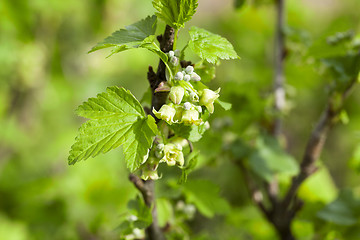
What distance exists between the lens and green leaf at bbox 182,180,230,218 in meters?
1.05

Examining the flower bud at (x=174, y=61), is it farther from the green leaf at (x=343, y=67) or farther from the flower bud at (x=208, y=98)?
the green leaf at (x=343, y=67)

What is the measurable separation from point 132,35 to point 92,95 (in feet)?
6.22

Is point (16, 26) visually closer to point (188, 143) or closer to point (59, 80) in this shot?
point (59, 80)

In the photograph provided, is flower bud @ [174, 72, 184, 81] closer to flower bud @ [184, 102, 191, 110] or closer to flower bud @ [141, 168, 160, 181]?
flower bud @ [184, 102, 191, 110]

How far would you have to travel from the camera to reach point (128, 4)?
A: 2652 millimetres

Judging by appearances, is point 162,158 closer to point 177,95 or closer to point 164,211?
point 177,95

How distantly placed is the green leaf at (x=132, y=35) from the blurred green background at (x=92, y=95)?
0.49m

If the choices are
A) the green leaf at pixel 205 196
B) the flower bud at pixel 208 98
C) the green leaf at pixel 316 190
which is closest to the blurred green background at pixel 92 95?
the green leaf at pixel 316 190

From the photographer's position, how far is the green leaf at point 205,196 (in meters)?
1.05

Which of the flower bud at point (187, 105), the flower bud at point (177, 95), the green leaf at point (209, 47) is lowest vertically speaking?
the flower bud at point (187, 105)

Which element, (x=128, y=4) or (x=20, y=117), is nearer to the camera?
(x=20, y=117)

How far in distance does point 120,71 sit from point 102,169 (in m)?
1.12

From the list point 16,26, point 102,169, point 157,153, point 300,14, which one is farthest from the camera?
point 16,26

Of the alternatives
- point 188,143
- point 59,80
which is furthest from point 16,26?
point 188,143
